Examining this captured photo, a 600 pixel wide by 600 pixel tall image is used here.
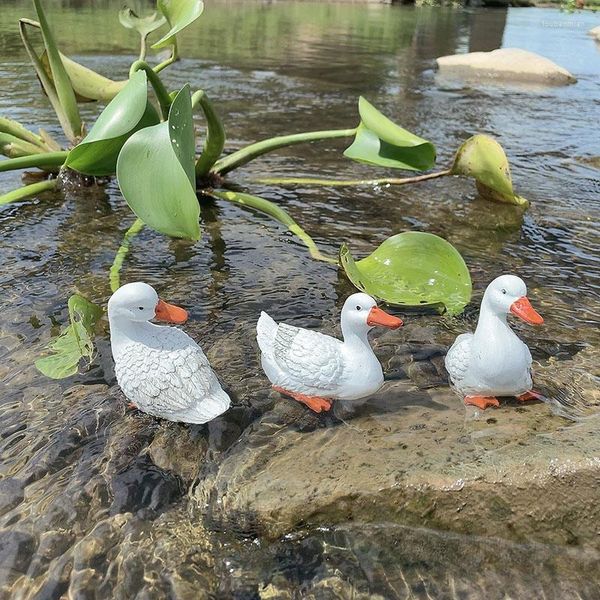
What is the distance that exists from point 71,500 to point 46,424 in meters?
0.39

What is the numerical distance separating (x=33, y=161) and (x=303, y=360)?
2248 millimetres

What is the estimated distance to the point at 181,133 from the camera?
2330mm

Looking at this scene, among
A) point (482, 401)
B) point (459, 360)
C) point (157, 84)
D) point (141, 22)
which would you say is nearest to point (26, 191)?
point (157, 84)

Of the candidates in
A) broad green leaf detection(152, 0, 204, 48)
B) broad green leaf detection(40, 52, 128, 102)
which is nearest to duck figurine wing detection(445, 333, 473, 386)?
broad green leaf detection(152, 0, 204, 48)

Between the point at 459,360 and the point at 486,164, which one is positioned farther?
the point at 486,164

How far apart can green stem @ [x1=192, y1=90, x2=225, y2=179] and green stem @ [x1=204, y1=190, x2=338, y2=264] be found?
0.17 m

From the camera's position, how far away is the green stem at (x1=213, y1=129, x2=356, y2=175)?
379 cm

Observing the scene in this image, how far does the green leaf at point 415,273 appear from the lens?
2768mm

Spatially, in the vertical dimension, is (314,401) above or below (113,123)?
below

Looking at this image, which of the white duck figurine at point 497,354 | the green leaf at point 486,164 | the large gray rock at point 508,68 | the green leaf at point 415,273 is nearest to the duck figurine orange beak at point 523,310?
the white duck figurine at point 497,354

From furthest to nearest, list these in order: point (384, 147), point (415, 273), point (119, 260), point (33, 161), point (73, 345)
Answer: point (384, 147)
point (33, 161)
point (119, 260)
point (415, 273)
point (73, 345)

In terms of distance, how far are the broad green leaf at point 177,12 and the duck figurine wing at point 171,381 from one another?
6.35 feet

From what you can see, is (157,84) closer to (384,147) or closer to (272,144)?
(272,144)

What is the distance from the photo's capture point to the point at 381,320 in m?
2.11
